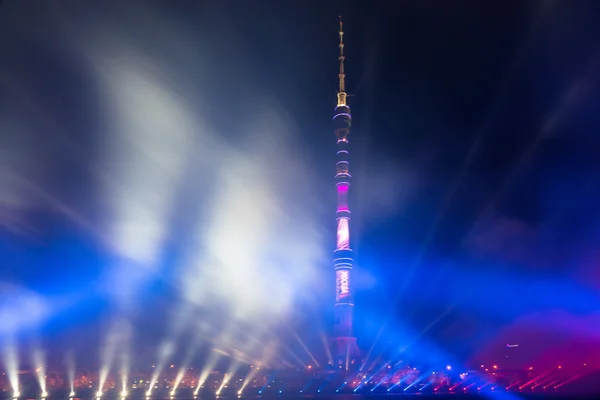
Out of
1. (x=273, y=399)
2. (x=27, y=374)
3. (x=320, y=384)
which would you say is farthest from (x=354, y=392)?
(x=27, y=374)

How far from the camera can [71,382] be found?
158 meters

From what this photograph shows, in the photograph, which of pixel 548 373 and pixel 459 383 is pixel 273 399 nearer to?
pixel 459 383

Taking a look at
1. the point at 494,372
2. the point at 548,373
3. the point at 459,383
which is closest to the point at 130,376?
the point at 459,383

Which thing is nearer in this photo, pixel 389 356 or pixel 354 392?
pixel 354 392

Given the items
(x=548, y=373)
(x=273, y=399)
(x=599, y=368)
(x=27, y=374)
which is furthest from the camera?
(x=548, y=373)

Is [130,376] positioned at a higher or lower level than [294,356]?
lower

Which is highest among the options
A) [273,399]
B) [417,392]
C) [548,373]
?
[548,373]

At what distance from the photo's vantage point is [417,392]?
160 meters

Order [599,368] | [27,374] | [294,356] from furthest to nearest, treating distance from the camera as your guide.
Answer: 1. [294,356]
2. [599,368]
3. [27,374]

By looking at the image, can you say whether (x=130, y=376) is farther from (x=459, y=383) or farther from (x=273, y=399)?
(x=459, y=383)

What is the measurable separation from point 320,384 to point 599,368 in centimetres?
8375

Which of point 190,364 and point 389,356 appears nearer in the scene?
point 190,364

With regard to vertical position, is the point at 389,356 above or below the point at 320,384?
above

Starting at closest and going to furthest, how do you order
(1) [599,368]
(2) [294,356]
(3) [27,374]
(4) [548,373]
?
(3) [27,374], (1) [599,368], (4) [548,373], (2) [294,356]
